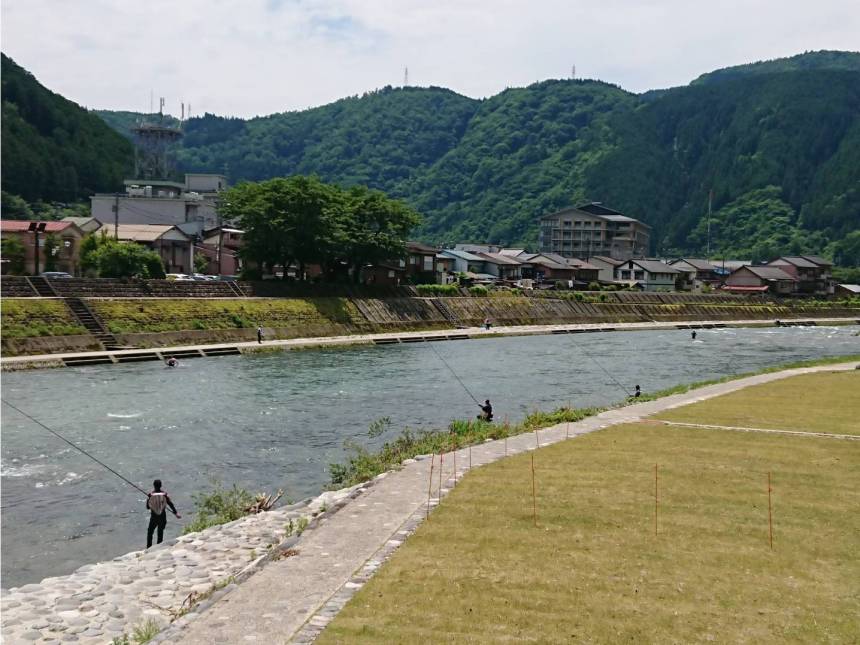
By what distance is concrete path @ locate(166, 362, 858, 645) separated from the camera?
1013cm

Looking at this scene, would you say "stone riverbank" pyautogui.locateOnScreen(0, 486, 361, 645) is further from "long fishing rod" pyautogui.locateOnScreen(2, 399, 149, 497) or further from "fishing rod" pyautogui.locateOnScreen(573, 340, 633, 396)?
"fishing rod" pyautogui.locateOnScreen(573, 340, 633, 396)

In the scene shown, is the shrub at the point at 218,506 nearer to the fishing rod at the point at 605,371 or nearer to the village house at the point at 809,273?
the fishing rod at the point at 605,371

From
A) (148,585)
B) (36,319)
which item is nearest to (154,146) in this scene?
(36,319)

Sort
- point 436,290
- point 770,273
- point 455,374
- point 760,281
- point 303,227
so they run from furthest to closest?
point 770,273 → point 760,281 → point 436,290 → point 303,227 → point 455,374

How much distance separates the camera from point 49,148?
386 ft

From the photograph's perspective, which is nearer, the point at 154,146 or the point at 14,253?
the point at 14,253

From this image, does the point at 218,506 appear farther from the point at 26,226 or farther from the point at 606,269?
the point at 606,269

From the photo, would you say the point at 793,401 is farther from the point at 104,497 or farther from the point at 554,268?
the point at 554,268

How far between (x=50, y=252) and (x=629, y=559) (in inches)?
2504

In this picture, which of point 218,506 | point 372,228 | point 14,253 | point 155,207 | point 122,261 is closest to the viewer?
point 218,506

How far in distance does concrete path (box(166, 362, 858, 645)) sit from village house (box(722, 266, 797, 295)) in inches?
4374

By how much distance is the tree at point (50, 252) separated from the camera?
65.6m

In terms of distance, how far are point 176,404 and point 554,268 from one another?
286 ft

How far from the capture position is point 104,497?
1933cm
